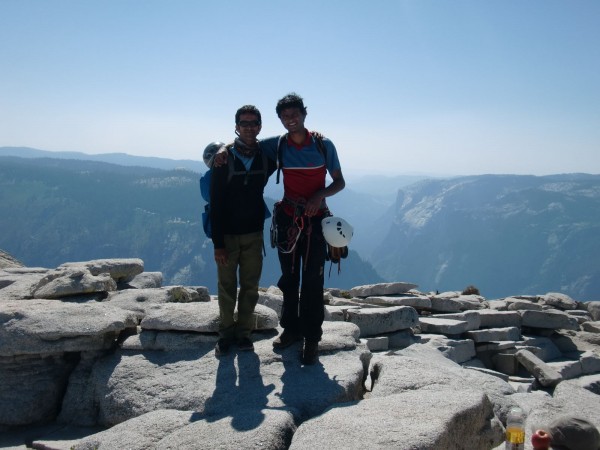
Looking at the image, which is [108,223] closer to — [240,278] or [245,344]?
[245,344]

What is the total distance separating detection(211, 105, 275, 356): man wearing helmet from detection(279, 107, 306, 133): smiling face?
51cm

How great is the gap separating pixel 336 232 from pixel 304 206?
2.10ft

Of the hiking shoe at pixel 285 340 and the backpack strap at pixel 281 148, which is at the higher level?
the backpack strap at pixel 281 148

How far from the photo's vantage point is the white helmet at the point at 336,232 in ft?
23.3

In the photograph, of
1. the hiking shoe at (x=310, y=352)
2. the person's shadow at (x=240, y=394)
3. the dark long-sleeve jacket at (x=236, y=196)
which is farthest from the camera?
the hiking shoe at (x=310, y=352)

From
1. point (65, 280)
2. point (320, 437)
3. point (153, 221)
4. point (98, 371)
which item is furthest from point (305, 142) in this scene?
point (153, 221)

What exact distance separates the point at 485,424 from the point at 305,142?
15.0ft

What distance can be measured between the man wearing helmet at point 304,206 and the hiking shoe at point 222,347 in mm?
1398

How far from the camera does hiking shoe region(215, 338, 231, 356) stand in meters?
8.11

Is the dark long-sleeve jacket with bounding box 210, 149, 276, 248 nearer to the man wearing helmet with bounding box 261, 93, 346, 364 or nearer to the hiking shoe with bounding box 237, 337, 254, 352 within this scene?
the man wearing helmet with bounding box 261, 93, 346, 364

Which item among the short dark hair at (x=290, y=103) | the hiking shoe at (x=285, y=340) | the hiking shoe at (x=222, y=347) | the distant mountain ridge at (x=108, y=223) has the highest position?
the short dark hair at (x=290, y=103)

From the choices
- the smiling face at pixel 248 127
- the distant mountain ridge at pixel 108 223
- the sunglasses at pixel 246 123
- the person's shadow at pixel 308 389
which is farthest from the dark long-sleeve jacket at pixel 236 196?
the distant mountain ridge at pixel 108 223

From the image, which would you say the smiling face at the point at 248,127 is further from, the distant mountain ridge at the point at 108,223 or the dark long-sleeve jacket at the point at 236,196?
the distant mountain ridge at the point at 108,223

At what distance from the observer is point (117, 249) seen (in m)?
157
